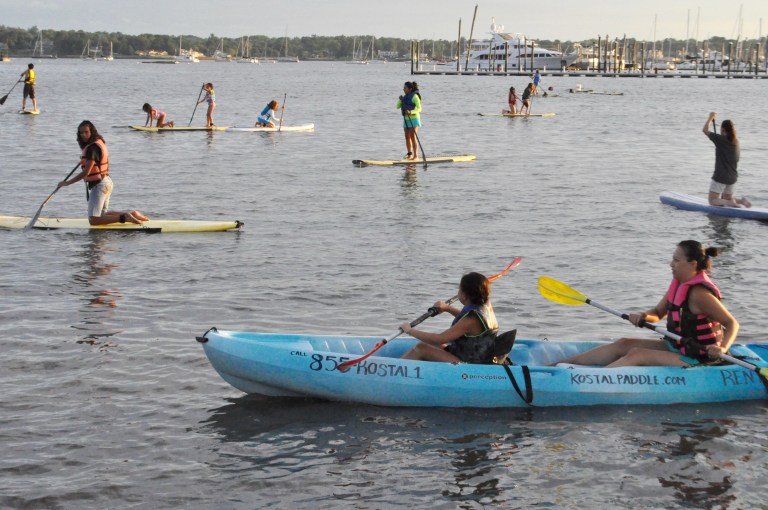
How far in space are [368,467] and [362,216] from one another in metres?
11.3

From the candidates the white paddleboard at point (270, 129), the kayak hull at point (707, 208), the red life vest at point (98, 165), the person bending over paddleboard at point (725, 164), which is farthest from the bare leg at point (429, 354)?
the white paddleboard at point (270, 129)

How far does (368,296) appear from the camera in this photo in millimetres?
12320

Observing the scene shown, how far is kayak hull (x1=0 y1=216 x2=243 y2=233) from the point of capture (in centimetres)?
1609

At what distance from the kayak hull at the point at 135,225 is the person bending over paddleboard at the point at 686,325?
872 cm

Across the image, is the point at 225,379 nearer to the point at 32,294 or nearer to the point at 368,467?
the point at 368,467

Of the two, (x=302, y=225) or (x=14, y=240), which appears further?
(x=302, y=225)

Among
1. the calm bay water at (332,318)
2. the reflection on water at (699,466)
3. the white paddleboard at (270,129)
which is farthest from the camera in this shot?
the white paddleboard at (270,129)

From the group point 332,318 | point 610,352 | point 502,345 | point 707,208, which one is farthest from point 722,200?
point 502,345

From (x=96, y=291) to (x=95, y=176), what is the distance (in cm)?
313

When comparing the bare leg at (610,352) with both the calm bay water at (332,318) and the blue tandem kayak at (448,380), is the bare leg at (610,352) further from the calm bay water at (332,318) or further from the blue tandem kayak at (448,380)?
the calm bay water at (332,318)

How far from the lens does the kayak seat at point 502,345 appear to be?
27.8ft

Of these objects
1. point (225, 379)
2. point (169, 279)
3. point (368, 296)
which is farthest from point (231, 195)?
point (225, 379)

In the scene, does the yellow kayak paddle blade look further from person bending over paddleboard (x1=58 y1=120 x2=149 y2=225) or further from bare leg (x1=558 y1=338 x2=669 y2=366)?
person bending over paddleboard (x1=58 y1=120 x2=149 y2=225)

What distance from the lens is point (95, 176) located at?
1498 centimetres
